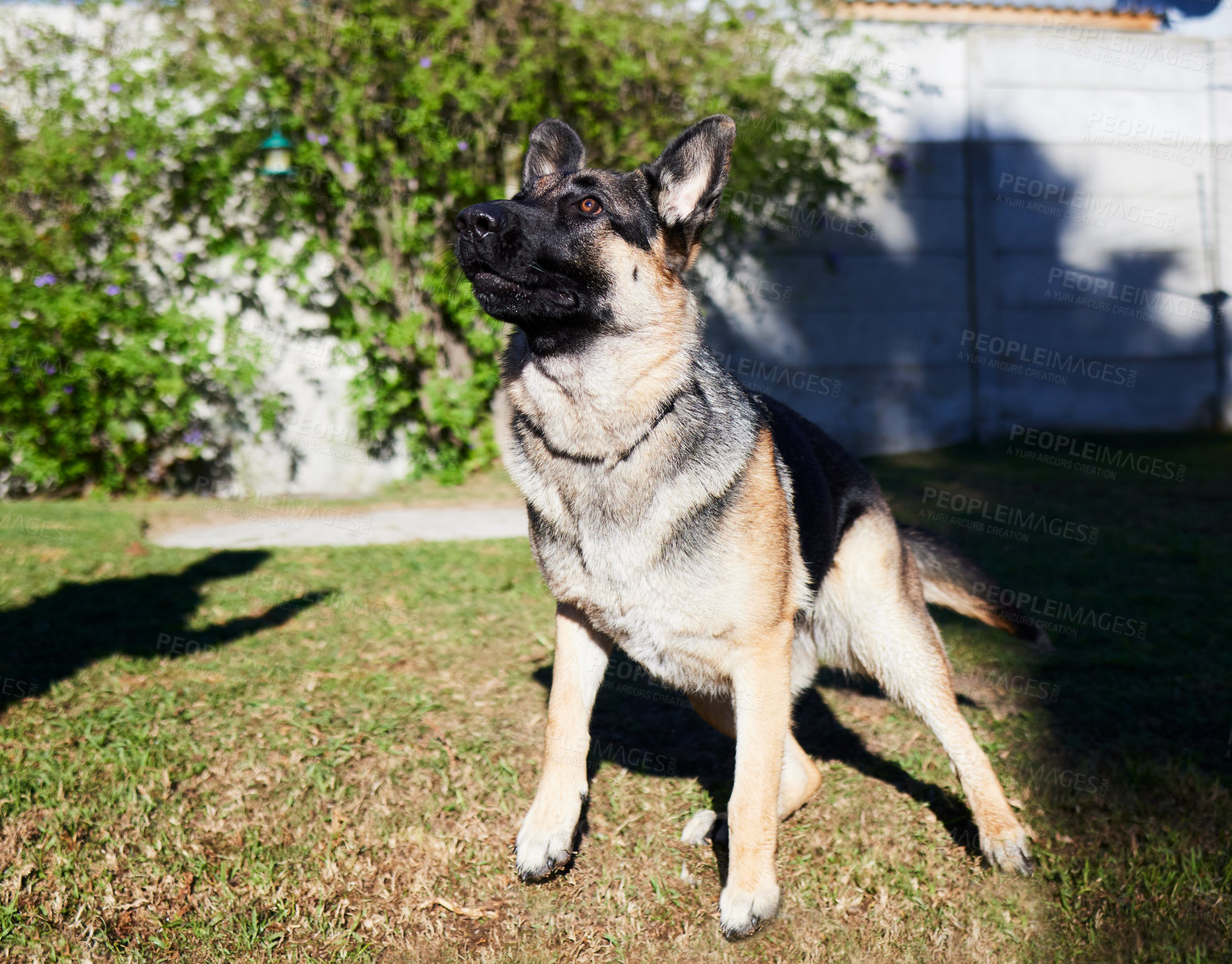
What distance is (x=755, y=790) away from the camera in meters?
2.65

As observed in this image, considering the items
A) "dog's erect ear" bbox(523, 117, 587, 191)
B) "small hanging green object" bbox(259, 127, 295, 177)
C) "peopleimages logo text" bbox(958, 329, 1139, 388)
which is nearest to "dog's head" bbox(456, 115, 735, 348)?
"dog's erect ear" bbox(523, 117, 587, 191)

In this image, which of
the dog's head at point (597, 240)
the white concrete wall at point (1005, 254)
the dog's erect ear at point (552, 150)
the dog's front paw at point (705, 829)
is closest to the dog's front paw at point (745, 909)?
the dog's front paw at point (705, 829)

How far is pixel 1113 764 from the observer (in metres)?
3.41

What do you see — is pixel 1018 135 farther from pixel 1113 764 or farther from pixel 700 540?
pixel 700 540

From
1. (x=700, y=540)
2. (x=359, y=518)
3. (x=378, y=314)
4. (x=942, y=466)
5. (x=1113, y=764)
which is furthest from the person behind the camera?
(x=942, y=466)

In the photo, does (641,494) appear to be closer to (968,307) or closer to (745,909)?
(745,909)

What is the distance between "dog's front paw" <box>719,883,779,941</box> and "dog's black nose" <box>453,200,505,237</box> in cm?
202

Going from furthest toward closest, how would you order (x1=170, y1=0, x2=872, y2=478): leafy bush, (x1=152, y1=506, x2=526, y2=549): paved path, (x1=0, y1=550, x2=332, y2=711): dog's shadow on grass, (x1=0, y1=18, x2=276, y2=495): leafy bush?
1. (x1=170, y1=0, x2=872, y2=478): leafy bush
2. (x1=0, y1=18, x2=276, y2=495): leafy bush
3. (x1=152, y1=506, x2=526, y2=549): paved path
4. (x1=0, y1=550, x2=332, y2=711): dog's shadow on grass

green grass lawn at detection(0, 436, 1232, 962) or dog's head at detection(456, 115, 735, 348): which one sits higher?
dog's head at detection(456, 115, 735, 348)

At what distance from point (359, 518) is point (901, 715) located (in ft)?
15.6

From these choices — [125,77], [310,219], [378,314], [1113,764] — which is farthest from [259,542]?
[1113,764]

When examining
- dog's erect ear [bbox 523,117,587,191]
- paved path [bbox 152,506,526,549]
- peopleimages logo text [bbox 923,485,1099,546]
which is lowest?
peopleimages logo text [bbox 923,485,1099,546]

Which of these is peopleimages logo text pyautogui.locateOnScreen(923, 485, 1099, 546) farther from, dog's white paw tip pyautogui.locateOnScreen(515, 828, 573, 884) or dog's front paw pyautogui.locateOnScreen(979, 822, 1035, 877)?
dog's white paw tip pyautogui.locateOnScreen(515, 828, 573, 884)

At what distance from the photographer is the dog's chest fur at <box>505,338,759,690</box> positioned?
2660mm
